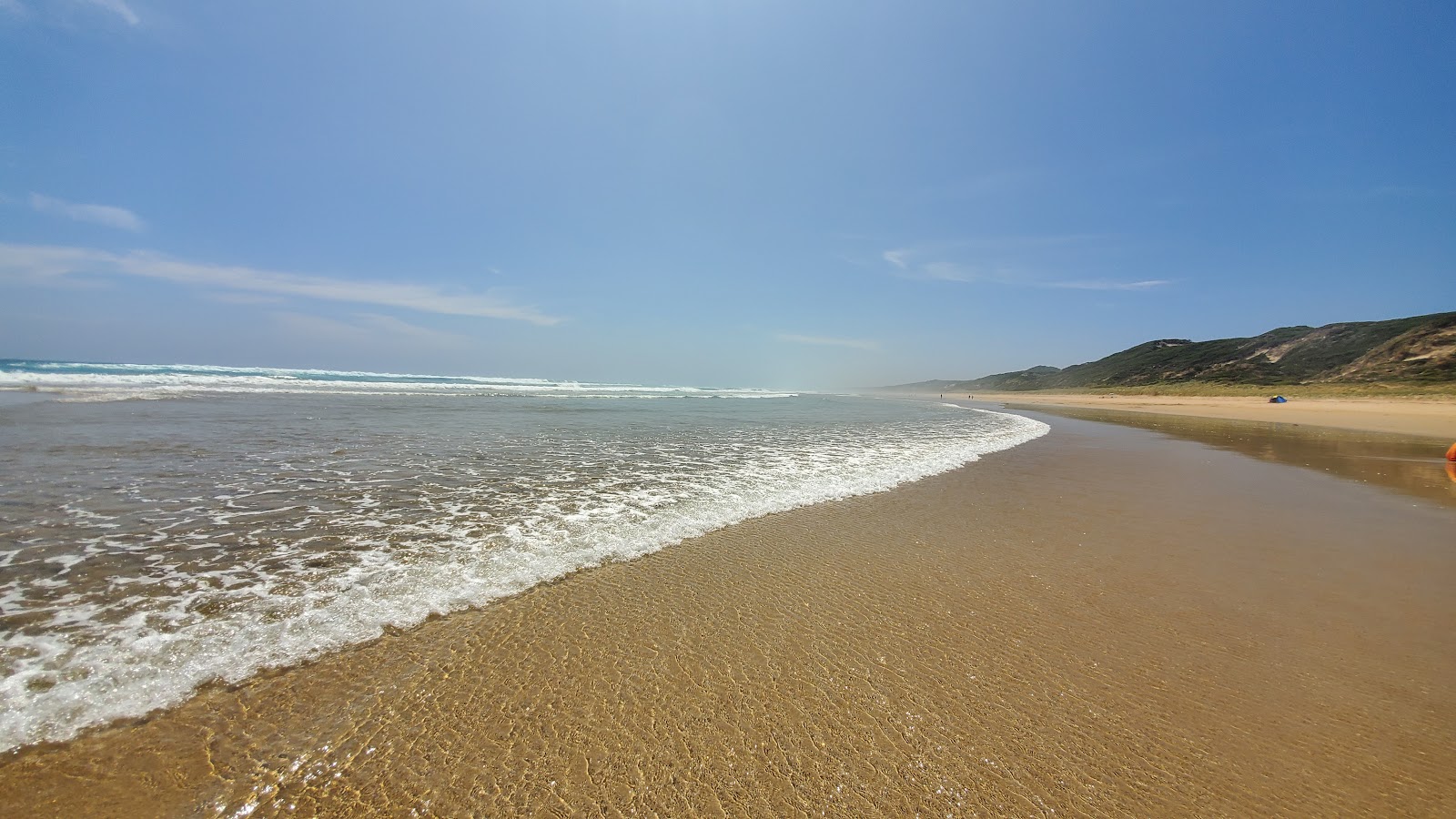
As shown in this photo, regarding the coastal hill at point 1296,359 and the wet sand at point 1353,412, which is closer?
the wet sand at point 1353,412

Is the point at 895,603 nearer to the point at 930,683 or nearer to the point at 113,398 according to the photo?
the point at 930,683

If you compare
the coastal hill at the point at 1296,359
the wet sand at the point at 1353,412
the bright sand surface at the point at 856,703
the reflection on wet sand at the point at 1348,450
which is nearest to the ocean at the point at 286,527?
the bright sand surface at the point at 856,703

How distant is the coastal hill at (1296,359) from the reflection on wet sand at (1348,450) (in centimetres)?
4049

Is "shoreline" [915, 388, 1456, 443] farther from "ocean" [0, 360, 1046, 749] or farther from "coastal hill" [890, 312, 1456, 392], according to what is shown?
"ocean" [0, 360, 1046, 749]

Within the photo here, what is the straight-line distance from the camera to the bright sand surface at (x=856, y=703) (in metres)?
2.25

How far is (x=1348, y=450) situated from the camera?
50.3ft

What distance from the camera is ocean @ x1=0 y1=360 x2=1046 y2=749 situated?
320 centimetres

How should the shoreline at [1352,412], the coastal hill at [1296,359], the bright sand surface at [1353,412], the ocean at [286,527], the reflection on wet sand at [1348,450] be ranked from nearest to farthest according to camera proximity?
→ the ocean at [286,527], the reflection on wet sand at [1348,450], the shoreline at [1352,412], the bright sand surface at [1353,412], the coastal hill at [1296,359]

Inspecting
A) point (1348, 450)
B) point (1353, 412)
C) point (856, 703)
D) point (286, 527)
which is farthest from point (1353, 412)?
point (286, 527)

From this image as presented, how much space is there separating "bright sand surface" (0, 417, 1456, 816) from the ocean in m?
0.48

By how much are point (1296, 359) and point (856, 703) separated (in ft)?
356

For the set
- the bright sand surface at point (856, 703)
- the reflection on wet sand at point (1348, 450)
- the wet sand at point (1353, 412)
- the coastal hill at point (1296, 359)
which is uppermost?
the coastal hill at point (1296, 359)

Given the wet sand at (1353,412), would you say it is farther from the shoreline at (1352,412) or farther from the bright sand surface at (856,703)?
the bright sand surface at (856,703)

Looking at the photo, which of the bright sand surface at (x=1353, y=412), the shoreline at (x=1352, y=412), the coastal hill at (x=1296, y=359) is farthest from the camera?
the coastal hill at (x=1296, y=359)
